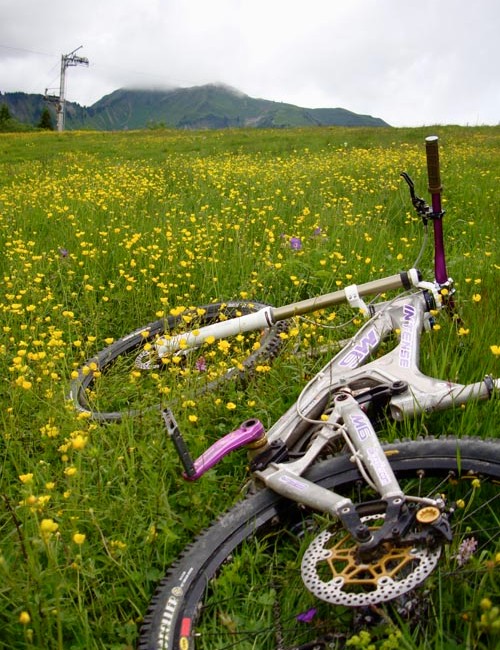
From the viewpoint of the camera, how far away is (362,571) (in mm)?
2035

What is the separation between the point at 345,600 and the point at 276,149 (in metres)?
16.6

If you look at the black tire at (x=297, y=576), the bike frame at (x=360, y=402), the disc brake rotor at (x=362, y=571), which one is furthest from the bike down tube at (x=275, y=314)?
the disc brake rotor at (x=362, y=571)

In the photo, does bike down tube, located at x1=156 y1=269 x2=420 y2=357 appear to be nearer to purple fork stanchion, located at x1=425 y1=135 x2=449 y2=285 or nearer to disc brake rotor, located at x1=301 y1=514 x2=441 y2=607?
purple fork stanchion, located at x1=425 y1=135 x2=449 y2=285

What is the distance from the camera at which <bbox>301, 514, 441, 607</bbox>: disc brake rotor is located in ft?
6.17

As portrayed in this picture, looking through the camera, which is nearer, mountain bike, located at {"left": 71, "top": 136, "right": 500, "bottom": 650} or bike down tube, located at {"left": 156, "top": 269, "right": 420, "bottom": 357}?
mountain bike, located at {"left": 71, "top": 136, "right": 500, "bottom": 650}

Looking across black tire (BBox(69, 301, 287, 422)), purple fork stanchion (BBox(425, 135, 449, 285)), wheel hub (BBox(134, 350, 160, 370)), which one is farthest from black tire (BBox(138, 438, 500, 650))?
wheel hub (BBox(134, 350, 160, 370))

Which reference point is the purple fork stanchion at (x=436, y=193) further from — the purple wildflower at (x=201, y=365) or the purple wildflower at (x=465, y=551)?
the purple wildflower at (x=465, y=551)

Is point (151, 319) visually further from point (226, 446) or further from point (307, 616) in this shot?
point (307, 616)

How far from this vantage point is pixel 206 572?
228cm

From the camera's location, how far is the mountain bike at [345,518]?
6.59ft

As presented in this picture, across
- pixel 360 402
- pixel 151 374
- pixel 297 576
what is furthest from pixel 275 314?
pixel 297 576

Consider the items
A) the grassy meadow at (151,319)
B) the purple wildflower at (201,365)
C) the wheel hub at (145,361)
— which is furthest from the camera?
the wheel hub at (145,361)

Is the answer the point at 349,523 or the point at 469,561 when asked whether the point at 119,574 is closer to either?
the point at 349,523

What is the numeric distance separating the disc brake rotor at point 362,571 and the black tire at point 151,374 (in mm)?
1305
